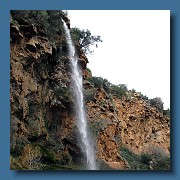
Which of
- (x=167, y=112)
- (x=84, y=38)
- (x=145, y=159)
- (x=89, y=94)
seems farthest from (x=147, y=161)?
(x=84, y=38)

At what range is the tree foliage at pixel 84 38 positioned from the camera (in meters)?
6.50

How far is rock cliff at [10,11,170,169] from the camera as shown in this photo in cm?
636

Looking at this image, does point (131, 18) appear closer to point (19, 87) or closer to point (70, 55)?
point (70, 55)

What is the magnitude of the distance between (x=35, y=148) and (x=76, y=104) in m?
0.68

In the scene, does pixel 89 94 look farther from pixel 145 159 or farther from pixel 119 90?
pixel 145 159

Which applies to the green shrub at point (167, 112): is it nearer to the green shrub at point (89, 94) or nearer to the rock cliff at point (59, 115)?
the rock cliff at point (59, 115)

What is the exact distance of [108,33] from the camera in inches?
259

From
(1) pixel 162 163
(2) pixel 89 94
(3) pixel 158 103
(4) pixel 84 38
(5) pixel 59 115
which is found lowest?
(1) pixel 162 163

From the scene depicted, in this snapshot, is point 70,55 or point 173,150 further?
point 70,55

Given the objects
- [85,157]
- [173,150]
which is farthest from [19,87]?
[173,150]

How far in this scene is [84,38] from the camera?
6.56 m

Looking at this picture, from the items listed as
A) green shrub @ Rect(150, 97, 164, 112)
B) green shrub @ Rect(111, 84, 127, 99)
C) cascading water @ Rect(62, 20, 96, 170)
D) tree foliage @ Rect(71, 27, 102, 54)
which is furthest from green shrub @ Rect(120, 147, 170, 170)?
tree foliage @ Rect(71, 27, 102, 54)

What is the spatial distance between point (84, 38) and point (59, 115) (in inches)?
35.5

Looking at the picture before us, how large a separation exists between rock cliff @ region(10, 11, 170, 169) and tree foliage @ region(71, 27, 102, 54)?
0.28ft
